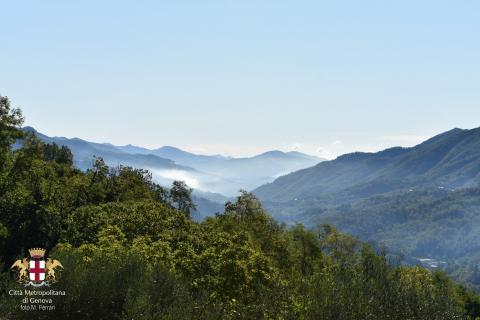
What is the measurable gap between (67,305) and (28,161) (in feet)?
143

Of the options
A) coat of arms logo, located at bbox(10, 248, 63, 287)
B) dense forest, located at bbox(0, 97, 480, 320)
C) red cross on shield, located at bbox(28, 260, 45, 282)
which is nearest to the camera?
dense forest, located at bbox(0, 97, 480, 320)

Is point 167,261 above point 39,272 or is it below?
below

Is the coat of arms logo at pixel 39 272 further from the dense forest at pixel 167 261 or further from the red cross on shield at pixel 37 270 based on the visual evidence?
the dense forest at pixel 167 261

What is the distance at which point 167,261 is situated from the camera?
41500 millimetres

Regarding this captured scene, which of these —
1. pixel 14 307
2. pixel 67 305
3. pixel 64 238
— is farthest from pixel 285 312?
pixel 64 238

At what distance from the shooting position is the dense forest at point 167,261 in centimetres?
2838

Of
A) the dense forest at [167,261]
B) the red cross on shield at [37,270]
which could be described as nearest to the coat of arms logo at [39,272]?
the red cross on shield at [37,270]

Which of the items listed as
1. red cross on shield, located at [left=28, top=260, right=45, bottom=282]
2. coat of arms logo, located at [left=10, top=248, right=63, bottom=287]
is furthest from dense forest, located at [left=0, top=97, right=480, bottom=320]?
red cross on shield, located at [left=28, top=260, right=45, bottom=282]

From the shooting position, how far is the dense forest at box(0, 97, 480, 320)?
2838cm

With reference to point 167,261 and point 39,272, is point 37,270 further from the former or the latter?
point 167,261

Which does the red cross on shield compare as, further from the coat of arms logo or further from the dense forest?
the dense forest

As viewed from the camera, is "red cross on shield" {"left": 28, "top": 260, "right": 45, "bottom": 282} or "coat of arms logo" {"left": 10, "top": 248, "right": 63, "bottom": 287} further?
"red cross on shield" {"left": 28, "top": 260, "right": 45, "bottom": 282}

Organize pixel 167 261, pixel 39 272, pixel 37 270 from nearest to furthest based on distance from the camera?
pixel 39 272, pixel 37 270, pixel 167 261

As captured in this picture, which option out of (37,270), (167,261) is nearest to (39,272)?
(37,270)
